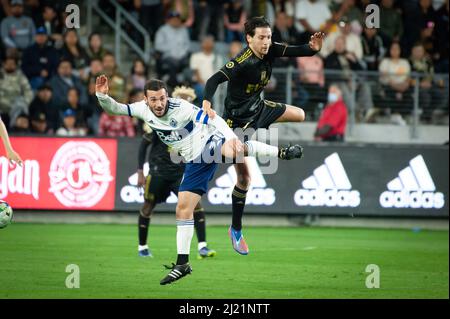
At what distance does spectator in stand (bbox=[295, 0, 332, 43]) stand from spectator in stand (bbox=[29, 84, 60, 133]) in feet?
20.8

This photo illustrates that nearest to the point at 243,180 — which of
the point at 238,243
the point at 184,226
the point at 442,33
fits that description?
the point at 238,243

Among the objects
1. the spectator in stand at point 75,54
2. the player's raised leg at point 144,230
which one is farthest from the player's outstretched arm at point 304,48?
the spectator in stand at point 75,54

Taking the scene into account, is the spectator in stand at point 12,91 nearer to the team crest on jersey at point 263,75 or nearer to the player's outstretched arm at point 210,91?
the team crest on jersey at point 263,75

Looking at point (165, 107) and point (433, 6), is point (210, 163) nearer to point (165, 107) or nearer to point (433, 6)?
point (165, 107)

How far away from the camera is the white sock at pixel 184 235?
11.7m

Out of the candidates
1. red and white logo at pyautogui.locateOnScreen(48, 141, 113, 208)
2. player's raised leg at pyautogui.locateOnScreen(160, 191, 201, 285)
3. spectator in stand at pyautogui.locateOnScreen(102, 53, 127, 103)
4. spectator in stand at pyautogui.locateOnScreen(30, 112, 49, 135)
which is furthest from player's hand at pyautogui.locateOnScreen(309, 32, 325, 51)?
spectator in stand at pyautogui.locateOnScreen(30, 112, 49, 135)

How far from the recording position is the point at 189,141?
11.9 meters

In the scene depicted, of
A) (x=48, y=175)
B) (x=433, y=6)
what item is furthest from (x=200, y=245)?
(x=433, y=6)

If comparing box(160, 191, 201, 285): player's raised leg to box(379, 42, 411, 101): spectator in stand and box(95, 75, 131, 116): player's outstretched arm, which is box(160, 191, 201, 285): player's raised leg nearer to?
box(95, 75, 131, 116): player's outstretched arm

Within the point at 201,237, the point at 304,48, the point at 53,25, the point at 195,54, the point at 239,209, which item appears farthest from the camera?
Result: the point at 53,25

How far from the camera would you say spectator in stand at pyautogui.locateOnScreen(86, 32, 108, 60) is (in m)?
21.8

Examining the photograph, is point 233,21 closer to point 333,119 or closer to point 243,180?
point 333,119

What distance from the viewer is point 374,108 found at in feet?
71.1

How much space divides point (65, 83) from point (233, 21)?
461 centimetres
